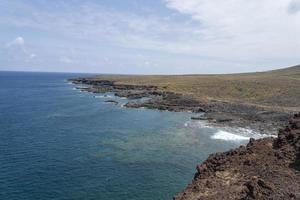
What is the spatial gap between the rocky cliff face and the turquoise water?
26.4 ft

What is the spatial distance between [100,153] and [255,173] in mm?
30145

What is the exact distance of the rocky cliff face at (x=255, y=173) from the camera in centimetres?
2661

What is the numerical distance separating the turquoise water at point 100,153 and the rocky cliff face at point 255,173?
8.05 m

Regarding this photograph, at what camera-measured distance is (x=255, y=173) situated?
31641 millimetres

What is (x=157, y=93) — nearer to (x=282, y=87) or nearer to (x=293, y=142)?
(x=282, y=87)

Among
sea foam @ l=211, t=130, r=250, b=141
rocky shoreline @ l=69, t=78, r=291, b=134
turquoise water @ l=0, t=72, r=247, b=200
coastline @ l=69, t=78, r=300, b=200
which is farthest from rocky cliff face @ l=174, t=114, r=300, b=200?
rocky shoreline @ l=69, t=78, r=291, b=134

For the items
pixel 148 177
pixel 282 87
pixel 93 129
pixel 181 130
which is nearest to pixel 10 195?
pixel 148 177

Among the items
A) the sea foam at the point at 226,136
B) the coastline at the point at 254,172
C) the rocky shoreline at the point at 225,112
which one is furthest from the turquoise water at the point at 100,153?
the coastline at the point at 254,172

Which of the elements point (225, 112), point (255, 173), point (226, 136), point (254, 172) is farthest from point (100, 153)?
point (225, 112)

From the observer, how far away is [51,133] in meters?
70.3

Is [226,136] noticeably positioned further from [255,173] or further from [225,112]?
[255,173]

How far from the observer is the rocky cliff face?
26.6m

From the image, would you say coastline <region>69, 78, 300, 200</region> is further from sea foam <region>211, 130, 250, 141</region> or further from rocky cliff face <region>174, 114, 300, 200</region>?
sea foam <region>211, 130, 250, 141</region>

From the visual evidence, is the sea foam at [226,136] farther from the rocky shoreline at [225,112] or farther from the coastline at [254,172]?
the coastline at [254,172]
